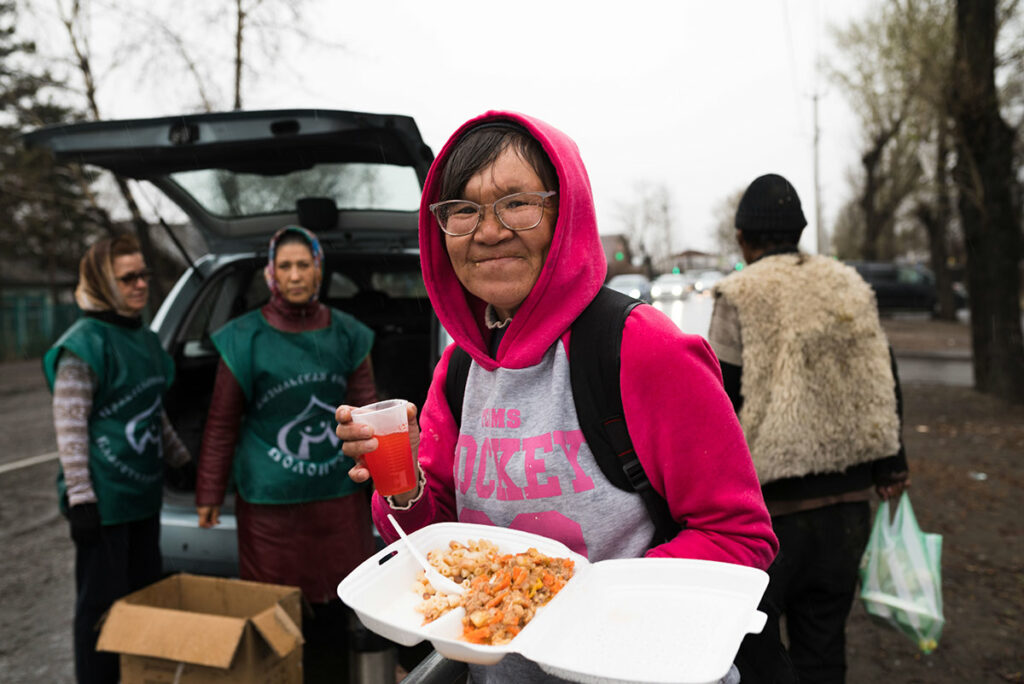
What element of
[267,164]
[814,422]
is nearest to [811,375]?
[814,422]

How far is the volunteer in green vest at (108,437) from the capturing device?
277cm

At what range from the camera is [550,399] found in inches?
54.8

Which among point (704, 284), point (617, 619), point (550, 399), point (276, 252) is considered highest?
point (704, 284)

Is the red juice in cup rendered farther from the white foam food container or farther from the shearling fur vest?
the shearling fur vest

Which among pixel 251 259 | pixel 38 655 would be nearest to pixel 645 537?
pixel 251 259

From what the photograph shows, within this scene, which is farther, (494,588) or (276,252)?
(276,252)

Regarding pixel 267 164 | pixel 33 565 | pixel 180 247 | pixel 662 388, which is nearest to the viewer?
pixel 662 388

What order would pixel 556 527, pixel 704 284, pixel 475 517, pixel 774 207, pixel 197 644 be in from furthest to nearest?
pixel 704 284, pixel 774 207, pixel 197 644, pixel 475 517, pixel 556 527

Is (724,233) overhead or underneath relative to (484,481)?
overhead

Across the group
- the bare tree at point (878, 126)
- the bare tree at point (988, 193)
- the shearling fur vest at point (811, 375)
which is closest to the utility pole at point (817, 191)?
the bare tree at point (878, 126)

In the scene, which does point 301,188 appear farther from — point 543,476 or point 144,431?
point 543,476

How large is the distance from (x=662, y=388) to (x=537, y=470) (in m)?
0.29

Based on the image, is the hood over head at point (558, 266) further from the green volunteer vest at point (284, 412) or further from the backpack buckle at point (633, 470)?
the green volunteer vest at point (284, 412)

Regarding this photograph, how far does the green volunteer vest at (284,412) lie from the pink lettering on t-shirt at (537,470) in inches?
71.4
